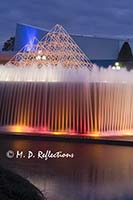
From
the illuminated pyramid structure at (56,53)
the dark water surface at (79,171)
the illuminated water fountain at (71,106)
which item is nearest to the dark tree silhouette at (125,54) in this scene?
the illuminated pyramid structure at (56,53)

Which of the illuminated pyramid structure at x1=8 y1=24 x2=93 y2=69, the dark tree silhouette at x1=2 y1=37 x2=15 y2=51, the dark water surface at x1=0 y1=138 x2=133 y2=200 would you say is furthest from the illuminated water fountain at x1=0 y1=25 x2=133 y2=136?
the dark tree silhouette at x1=2 y1=37 x2=15 y2=51

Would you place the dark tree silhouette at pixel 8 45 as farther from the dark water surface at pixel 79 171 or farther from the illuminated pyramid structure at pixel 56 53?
the dark water surface at pixel 79 171

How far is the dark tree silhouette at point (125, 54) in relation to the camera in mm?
49875

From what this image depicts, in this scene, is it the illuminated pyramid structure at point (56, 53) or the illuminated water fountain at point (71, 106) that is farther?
the illuminated pyramid structure at point (56, 53)

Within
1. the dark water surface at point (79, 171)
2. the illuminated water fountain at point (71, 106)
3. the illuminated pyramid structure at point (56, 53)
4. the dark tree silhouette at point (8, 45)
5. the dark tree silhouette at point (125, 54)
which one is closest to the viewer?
the dark water surface at point (79, 171)

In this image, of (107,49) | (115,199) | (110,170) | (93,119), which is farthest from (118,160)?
(107,49)

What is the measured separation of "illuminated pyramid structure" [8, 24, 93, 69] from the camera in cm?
2739

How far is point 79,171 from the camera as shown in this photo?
906cm

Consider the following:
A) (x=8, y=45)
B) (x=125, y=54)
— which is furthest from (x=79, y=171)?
(x=8, y=45)

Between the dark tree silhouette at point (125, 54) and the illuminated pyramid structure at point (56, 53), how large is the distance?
20.1 m

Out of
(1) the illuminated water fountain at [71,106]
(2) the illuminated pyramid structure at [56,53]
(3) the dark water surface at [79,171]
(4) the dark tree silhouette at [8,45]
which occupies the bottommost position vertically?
(3) the dark water surface at [79,171]

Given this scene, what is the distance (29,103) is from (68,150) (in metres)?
6.84

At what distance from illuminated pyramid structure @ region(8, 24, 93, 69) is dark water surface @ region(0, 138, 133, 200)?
14577mm

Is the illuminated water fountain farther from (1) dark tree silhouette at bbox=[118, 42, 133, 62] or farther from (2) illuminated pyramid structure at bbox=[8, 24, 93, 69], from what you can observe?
(1) dark tree silhouette at bbox=[118, 42, 133, 62]
